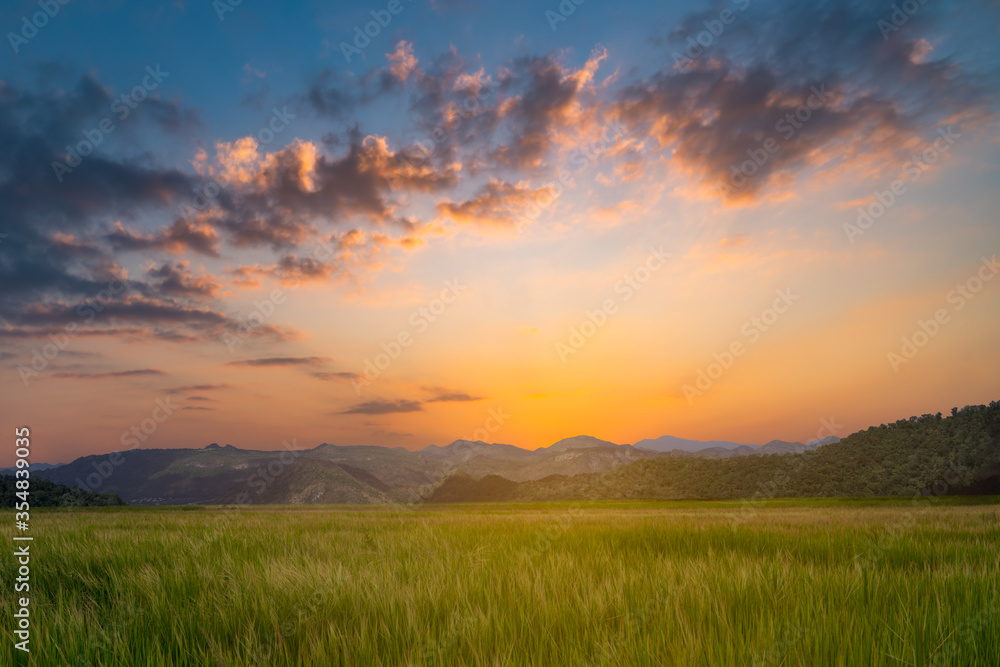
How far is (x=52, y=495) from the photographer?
3841 cm

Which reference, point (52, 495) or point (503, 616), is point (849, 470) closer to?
point (503, 616)

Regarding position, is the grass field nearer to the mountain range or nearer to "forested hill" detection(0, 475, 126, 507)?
the mountain range

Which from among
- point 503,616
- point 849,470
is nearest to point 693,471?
point 849,470

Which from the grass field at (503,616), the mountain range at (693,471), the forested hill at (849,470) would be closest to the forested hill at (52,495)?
the mountain range at (693,471)

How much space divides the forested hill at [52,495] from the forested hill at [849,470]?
41.5 metres

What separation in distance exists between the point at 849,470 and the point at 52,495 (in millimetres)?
67444

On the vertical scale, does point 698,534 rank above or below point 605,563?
below

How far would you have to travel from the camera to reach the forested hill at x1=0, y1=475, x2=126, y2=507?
122 feet

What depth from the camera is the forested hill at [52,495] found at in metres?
37.3

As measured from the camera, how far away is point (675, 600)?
2945 millimetres

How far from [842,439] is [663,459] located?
17.0m

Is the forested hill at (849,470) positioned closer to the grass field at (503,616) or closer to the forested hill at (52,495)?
the grass field at (503,616)

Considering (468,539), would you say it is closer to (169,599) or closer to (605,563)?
(605,563)

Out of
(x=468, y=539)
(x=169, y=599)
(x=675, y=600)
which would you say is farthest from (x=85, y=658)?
(x=468, y=539)
